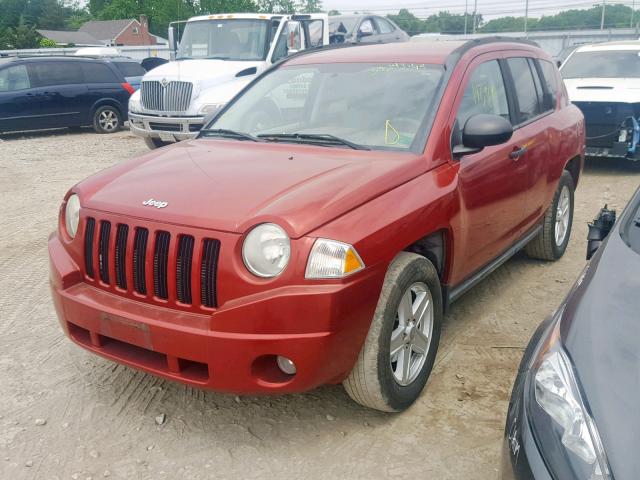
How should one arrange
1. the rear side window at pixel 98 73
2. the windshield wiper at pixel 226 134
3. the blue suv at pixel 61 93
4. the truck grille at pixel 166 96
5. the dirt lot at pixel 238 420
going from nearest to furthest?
Result: the dirt lot at pixel 238 420, the windshield wiper at pixel 226 134, the truck grille at pixel 166 96, the blue suv at pixel 61 93, the rear side window at pixel 98 73

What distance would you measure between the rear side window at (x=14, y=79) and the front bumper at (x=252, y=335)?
12342mm

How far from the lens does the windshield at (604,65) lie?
9.76m

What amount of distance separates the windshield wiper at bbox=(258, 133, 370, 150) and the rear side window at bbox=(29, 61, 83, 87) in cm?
1187

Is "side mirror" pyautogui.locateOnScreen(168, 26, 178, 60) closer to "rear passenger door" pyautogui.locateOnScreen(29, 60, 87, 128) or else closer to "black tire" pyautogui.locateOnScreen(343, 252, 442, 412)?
"rear passenger door" pyautogui.locateOnScreen(29, 60, 87, 128)

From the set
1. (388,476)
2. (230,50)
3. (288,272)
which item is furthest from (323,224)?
(230,50)

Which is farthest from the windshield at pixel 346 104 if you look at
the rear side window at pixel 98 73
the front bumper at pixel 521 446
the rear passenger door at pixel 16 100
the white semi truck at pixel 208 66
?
the rear side window at pixel 98 73

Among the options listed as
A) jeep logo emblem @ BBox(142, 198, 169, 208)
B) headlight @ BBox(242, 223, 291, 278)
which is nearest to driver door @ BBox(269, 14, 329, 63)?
jeep logo emblem @ BBox(142, 198, 169, 208)

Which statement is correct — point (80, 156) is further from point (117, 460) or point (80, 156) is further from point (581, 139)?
point (117, 460)

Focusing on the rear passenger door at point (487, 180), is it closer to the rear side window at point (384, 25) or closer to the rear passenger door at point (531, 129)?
the rear passenger door at point (531, 129)

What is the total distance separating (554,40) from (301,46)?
20896 millimetres

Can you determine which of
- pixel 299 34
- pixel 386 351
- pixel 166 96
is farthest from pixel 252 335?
pixel 299 34

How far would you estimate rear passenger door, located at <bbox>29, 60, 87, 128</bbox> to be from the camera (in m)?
13.9

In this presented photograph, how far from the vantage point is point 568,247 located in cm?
595

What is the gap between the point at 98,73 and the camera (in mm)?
14859
